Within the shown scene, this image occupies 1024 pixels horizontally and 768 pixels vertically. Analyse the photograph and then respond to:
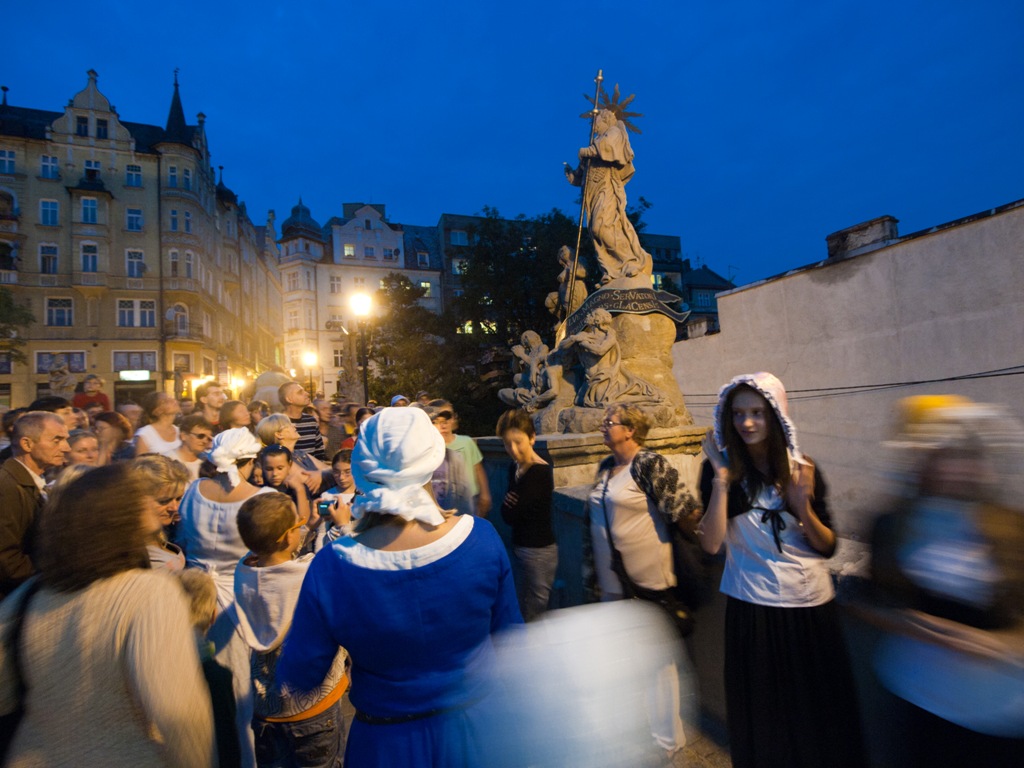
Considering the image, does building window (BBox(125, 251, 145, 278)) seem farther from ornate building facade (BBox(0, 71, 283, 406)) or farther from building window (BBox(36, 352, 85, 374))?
building window (BBox(36, 352, 85, 374))

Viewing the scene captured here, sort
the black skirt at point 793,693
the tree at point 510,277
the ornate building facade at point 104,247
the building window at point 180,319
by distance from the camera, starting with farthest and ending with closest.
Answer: the building window at point 180,319 < the ornate building facade at point 104,247 < the tree at point 510,277 < the black skirt at point 793,693

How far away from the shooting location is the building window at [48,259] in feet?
120

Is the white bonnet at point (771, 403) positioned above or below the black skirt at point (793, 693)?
above

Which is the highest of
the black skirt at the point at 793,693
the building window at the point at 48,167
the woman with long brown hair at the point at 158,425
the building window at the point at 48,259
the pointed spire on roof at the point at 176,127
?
the pointed spire on roof at the point at 176,127

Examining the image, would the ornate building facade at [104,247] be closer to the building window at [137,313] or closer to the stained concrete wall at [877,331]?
the building window at [137,313]

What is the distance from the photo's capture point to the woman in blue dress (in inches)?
64.9

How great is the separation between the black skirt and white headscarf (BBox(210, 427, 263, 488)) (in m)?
2.76

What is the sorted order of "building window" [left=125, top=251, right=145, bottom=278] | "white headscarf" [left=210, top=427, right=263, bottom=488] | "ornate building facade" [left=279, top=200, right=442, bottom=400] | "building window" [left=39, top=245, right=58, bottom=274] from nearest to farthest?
"white headscarf" [left=210, top=427, right=263, bottom=488]
"building window" [left=39, top=245, right=58, bottom=274]
"building window" [left=125, top=251, right=145, bottom=278]
"ornate building facade" [left=279, top=200, right=442, bottom=400]

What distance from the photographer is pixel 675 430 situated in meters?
6.37

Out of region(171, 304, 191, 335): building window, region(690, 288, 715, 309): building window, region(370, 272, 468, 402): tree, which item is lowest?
region(370, 272, 468, 402): tree

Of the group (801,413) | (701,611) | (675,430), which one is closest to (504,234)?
(801,413)

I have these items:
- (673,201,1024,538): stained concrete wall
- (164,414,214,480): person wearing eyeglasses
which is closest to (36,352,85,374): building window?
(673,201,1024,538): stained concrete wall

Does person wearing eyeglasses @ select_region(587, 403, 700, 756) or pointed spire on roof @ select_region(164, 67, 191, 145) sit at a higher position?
pointed spire on roof @ select_region(164, 67, 191, 145)

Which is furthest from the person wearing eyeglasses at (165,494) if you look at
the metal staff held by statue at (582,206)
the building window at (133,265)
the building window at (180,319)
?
the building window at (133,265)
